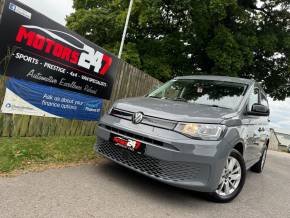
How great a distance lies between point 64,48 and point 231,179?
159 inches

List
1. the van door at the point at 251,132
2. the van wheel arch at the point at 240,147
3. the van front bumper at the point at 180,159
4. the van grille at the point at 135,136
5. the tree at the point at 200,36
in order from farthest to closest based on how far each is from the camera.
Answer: the tree at the point at 200,36, the van door at the point at 251,132, the van wheel arch at the point at 240,147, the van grille at the point at 135,136, the van front bumper at the point at 180,159

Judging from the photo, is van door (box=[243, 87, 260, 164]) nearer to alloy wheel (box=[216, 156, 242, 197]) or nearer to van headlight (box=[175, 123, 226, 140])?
alloy wheel (box=[216, 156, 242, 197])

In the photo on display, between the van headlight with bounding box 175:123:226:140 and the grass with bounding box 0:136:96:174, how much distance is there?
2.19 metres

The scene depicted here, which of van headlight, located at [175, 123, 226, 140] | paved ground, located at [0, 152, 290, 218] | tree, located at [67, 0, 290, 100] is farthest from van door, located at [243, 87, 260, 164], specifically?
tree, located at [67, 0, 290, 100]

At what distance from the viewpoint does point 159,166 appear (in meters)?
4.17

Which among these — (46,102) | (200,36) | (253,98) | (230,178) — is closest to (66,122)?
(46,102)

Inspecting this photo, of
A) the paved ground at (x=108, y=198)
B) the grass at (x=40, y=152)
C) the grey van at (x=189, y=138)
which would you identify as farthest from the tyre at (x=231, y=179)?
the grass at (x=40, y=152)

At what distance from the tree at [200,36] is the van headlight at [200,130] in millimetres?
14205

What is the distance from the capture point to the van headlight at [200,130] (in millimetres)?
4172

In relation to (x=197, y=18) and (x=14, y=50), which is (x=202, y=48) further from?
(x=14, y=50)

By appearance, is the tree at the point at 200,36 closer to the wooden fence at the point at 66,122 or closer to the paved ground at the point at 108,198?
the wooden fence at the point at 66,122

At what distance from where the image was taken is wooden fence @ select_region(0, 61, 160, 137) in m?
5.76

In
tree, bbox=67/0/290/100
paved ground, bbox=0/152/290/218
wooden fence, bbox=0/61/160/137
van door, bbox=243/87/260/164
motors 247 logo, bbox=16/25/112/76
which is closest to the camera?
paved ground, bbox=0/152/290/218

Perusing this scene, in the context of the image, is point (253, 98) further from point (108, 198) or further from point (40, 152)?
point (40, 152)
